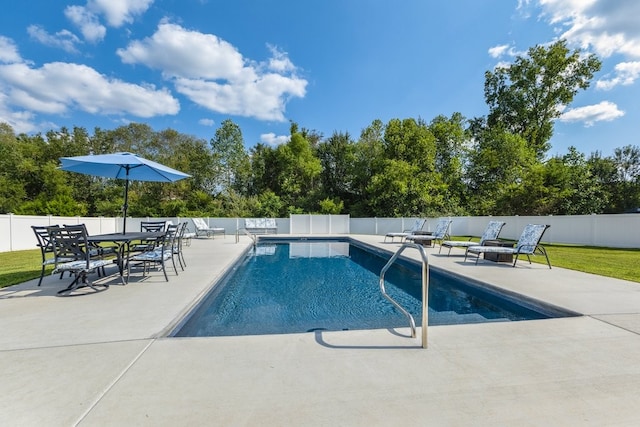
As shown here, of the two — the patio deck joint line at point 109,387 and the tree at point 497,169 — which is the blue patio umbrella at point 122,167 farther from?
the tree at point 497,169

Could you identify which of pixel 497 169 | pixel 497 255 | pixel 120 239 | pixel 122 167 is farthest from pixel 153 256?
pixel 497 169

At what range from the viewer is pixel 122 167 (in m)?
6.80

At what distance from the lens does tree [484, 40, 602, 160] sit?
21422mm

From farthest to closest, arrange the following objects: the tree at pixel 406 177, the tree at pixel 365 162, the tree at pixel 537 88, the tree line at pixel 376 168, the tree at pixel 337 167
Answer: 1. the tree at pixel 337 167
2. the tree at pixel 537 88
3. the tree at pixel 365 162
4. the tree at pixel 406 177
5. the tree line at pixel 376 168

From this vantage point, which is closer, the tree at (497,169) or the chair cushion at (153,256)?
the chair cushion at (153,256)

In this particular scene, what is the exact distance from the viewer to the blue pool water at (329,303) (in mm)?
3957

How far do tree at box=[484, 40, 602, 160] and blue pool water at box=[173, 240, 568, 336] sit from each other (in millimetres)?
21868

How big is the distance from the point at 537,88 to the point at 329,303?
85.8 ft

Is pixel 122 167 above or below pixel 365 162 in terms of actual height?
below

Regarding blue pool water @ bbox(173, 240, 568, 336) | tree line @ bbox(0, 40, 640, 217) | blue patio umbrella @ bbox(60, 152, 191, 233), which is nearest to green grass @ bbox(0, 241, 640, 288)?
blue patio umbrella @ bbox(60, 152, 191, 233)

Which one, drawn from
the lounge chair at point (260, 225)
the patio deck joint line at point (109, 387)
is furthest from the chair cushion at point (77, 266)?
the lounge chair at point (260, 225)

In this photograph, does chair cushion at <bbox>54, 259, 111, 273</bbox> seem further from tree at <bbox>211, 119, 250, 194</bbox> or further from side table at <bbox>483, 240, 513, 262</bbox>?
tree at <bbox>211, 119, 250, 194</bbox>

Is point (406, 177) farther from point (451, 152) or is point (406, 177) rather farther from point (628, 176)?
point (628, 176)

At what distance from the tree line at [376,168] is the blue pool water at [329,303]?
41.5 ft
